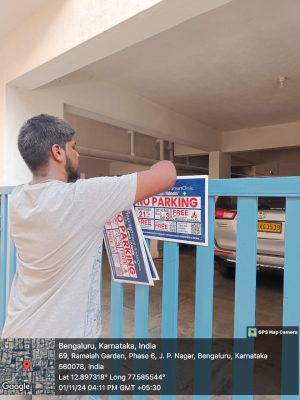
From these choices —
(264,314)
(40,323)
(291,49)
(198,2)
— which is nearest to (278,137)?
(291,49)

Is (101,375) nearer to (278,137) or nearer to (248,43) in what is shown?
(248,43)

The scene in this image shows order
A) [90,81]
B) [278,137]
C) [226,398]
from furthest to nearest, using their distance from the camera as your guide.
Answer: [278,137], [90,81], [226,398]

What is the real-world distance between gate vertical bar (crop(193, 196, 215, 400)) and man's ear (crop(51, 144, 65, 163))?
0.55 metres

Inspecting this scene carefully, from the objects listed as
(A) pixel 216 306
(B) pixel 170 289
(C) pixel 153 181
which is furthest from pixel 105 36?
(A) pixel 216 306

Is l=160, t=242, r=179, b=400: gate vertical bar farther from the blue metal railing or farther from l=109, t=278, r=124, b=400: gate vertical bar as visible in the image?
l=109, t=278, r=124, b=400: gate vertical bar

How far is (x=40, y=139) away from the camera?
975 mm

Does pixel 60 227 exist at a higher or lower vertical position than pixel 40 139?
lower

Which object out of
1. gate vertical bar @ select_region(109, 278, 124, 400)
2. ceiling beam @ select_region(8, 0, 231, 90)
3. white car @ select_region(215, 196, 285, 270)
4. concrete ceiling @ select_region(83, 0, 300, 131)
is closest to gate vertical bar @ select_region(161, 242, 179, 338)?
gate vertical bar @ select_region(109, 278, 124, 400)

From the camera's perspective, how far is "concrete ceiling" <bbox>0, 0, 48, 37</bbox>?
7.04 ft

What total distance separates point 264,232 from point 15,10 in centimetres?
304

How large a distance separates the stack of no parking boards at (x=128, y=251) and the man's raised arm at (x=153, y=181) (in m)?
0.18

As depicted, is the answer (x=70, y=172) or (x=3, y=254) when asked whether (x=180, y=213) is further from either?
(x=3, y=254)

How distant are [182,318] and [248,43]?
9.21 ft

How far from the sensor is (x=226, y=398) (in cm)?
177
